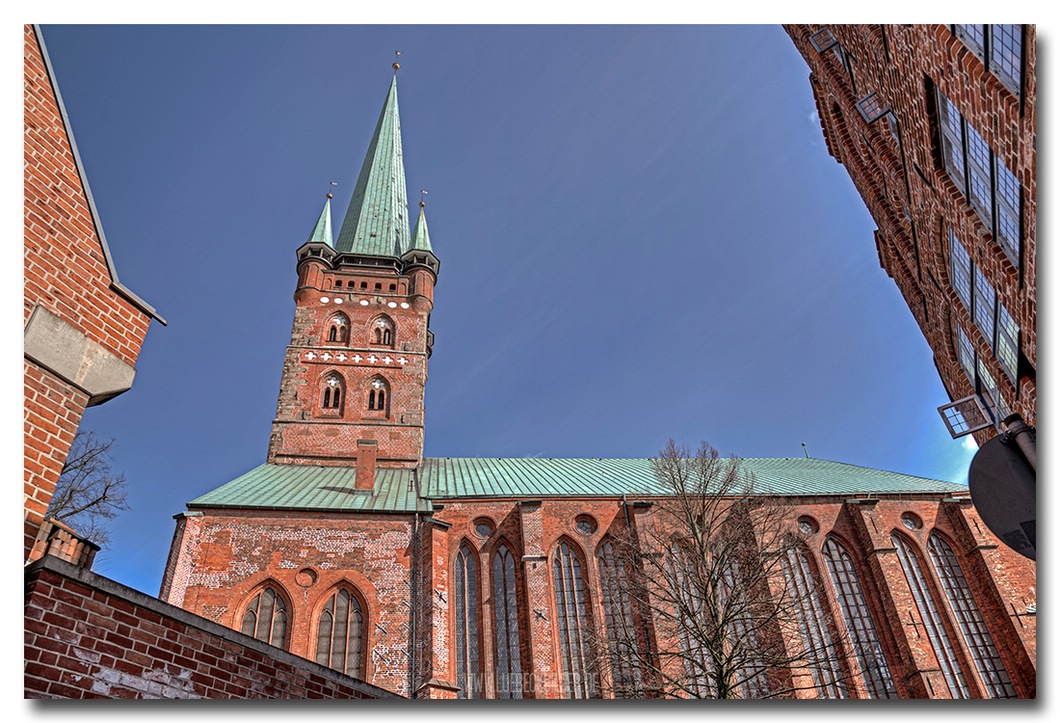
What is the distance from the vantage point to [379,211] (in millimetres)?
33062

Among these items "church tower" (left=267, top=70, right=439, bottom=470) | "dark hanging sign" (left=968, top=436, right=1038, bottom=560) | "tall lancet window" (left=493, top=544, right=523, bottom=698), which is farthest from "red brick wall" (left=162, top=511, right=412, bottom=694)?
"dark hanging sign" (left=968, top=436, right=1038, bottom=560)

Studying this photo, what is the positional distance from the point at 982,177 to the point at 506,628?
1537 centimetres

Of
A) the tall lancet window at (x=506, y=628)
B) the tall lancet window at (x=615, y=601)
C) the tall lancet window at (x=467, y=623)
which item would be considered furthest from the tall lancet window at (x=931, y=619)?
the tall lancet window at (x=467, y=623)

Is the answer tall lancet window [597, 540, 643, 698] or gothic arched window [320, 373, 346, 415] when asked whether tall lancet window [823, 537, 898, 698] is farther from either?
gothic arched window [320, 373, 346, 415]

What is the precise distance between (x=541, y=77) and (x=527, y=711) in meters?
7.07

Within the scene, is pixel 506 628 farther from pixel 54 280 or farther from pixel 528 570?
pixel 54 280

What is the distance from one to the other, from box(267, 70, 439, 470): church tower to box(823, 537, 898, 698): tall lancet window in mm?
14499

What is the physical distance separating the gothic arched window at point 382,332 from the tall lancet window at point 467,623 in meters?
12.0

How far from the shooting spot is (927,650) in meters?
18.8

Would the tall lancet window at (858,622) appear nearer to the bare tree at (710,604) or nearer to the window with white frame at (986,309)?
the bare tree at (710,604)

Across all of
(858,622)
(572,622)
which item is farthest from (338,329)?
(858,622)

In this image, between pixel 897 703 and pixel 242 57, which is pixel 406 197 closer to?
pixel 242 57

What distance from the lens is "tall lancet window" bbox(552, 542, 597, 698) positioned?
17297mm
